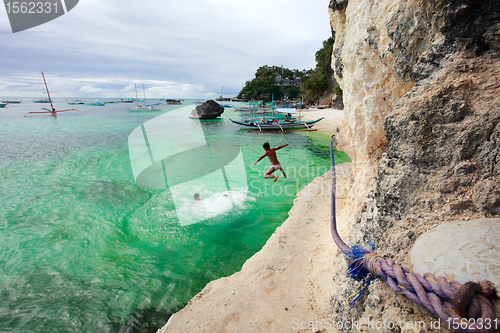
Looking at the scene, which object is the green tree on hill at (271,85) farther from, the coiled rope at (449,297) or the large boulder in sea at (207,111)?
the coiled rope at (449,297)

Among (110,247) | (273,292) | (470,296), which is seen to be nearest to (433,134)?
(470,296)

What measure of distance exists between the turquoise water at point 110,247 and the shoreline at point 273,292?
1.24 metres

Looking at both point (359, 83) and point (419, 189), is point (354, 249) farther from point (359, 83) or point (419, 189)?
point (359, 83)

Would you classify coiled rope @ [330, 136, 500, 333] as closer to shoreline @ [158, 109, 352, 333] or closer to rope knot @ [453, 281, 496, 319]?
rope knot @ [453, 281, 496, 319]

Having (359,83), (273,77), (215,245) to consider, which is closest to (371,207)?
(359,83)

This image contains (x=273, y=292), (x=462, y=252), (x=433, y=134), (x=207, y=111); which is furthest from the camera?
(x=207, y=111)

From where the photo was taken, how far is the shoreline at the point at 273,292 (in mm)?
3326

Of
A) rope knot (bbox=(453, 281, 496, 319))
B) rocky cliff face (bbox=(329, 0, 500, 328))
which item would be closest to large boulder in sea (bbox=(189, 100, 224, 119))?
rocky cliff face (bbox=(329, 0, 500, 328))

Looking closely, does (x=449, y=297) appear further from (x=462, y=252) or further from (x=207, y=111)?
(x=207, y=111)

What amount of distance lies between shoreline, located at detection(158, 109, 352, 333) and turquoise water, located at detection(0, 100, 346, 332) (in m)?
1.24

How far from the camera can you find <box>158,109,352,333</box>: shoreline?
3326 millimetres

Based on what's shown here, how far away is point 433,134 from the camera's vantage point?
2307mm

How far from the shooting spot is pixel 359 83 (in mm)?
4039

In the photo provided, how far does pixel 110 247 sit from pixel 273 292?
5617mm
